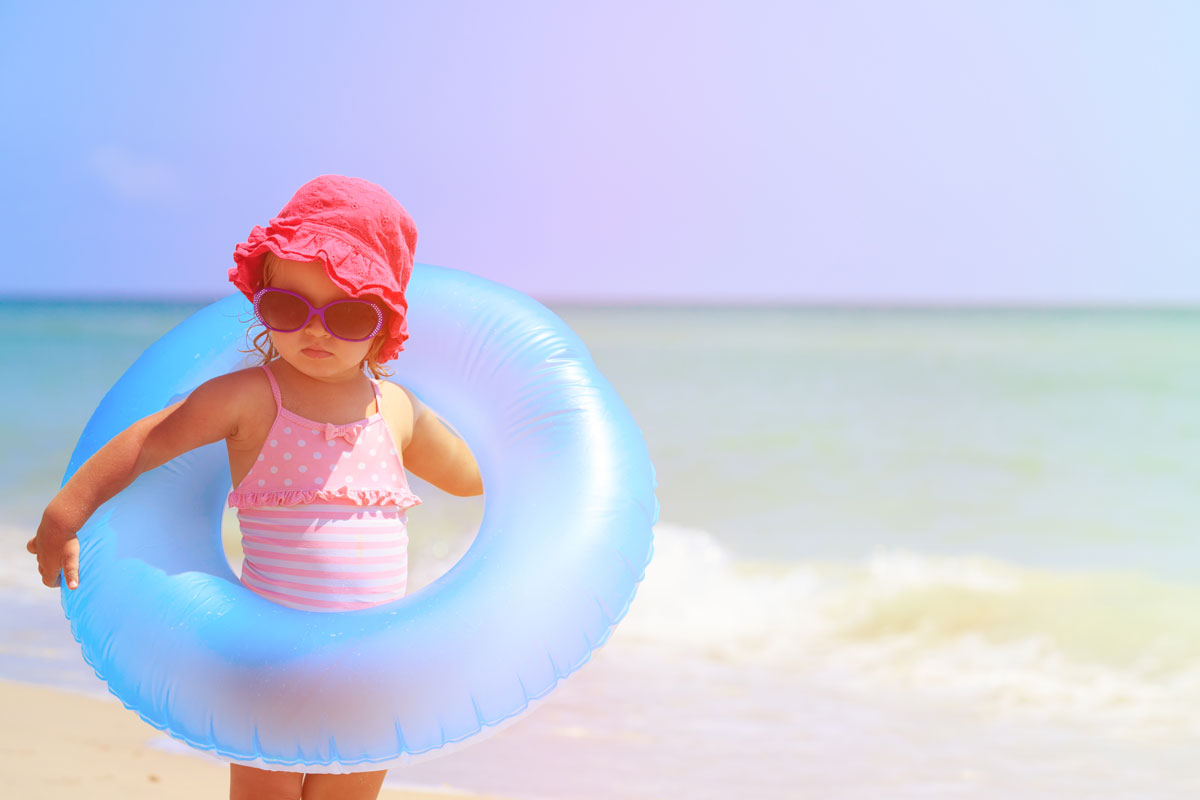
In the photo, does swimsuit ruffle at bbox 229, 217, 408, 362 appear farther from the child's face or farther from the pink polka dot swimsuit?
the pink polka dot swimsuit

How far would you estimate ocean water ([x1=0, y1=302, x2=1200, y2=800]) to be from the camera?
3285 mm

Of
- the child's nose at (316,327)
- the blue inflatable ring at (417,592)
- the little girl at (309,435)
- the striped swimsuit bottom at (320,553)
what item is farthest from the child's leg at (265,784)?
the child's nose at (316,327)

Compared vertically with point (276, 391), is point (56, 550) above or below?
below

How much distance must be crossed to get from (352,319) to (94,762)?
6.10 feet

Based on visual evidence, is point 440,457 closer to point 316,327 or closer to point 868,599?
point 316,327

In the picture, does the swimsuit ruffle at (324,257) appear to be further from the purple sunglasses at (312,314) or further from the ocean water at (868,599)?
the ocean water at (868,599)

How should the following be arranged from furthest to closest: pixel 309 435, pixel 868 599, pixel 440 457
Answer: pixel 868 599
pixel 440 457
pixel 309 435

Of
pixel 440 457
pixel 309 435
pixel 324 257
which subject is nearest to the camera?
pixel 324 257

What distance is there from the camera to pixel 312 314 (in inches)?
67.1

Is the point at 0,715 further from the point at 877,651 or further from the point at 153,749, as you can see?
the point at 877,651

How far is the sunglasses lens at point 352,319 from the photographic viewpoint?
67.2 inches

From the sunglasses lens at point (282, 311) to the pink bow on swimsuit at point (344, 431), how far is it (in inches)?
6.7

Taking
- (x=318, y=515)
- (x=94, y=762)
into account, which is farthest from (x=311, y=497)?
(x=94, y=762)

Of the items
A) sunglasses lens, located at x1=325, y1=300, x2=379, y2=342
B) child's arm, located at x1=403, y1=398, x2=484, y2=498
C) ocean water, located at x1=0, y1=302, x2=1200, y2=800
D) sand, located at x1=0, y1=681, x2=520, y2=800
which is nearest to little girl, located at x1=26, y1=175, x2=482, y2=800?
sunglasses lens, located at x1=325, y1=300, x2=379, y2=342
